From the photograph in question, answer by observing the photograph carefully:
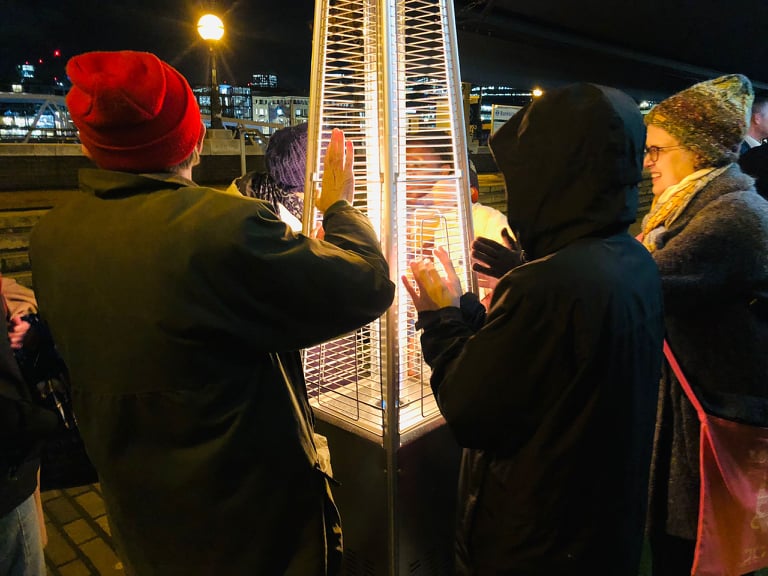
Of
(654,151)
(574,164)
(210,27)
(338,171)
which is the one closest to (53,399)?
(338,171)

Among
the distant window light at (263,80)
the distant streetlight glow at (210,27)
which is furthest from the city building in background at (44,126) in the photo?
the distant window light at (263,80)

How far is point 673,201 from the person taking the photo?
1.84 m

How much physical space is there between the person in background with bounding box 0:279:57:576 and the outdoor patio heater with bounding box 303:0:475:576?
2.66ft

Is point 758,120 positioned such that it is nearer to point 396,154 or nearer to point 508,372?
point 396,154

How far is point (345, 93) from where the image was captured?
159 cm

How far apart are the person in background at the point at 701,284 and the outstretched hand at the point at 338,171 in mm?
1159

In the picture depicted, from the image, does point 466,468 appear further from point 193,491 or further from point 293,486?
point 193,491

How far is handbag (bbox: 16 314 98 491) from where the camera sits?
143cm

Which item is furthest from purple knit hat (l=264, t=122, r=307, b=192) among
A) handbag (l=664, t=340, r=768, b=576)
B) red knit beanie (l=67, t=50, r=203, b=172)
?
handbag (l=664, t=340, r=768, b=576)

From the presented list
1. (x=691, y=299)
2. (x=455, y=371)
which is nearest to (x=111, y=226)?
(x=455, y=371)

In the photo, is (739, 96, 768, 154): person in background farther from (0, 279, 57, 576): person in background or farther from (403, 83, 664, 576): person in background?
(0, 279, 57, 576): person in background

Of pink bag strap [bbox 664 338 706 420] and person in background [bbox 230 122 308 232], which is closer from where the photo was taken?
pink bag strap [bbox 664 338 706 420]

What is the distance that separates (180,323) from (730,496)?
1877mm

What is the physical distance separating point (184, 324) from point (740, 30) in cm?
972
